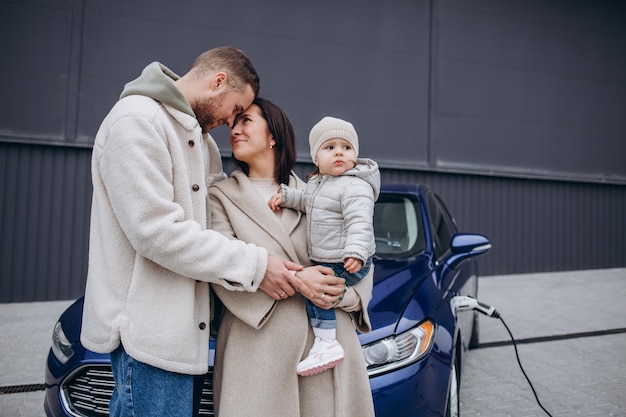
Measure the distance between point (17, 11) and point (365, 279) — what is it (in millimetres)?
6947

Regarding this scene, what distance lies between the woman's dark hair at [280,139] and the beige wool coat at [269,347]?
0.70 feet

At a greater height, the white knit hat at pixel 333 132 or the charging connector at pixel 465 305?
the white knit hat at pixel 333 132

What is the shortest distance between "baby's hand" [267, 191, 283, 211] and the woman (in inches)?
1.3

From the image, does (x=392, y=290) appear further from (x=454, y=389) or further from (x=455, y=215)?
(x=455, y=215)

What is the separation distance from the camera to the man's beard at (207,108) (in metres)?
1.63

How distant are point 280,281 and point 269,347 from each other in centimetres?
25

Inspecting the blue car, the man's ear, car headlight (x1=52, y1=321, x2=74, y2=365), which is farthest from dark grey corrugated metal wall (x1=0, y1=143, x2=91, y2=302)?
the man's ear

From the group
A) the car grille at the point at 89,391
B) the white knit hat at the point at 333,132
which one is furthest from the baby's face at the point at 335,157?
the car grille at the point at 89,391

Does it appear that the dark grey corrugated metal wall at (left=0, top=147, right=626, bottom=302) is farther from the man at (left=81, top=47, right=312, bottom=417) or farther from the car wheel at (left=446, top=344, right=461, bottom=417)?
the man at (left=81, top=47, right=312, bottom=417)

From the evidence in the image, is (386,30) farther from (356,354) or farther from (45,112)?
(356,354)

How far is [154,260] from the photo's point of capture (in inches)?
53.1

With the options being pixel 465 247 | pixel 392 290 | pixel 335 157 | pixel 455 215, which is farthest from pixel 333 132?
pixel 455 215

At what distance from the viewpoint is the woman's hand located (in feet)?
5.02

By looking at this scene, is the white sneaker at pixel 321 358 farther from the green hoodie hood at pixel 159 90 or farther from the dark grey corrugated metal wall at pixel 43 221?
the dark grey corrugated metal wall at pixel 43 221
